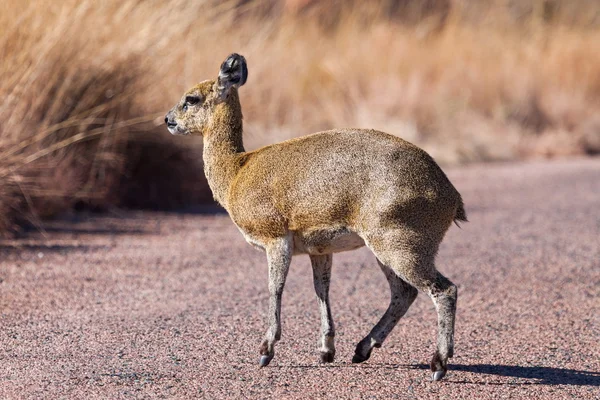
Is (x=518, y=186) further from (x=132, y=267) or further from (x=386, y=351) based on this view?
(x=386, y=351)

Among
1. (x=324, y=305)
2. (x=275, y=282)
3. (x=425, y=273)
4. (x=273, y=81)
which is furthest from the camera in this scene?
(x=273, y=81)

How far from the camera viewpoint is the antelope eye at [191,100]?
254 inches

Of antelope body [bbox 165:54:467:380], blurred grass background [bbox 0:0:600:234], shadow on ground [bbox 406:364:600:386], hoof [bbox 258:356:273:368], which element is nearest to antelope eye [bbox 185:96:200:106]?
antelope body [bbox 165:54:467:380]

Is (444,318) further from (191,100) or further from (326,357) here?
(191,100)

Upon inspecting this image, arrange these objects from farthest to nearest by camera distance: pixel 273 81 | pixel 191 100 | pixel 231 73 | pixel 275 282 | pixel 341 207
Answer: pixel 273 81
pixel 191 100
pixel 231 73
pixel 275 282
pixel 341 207

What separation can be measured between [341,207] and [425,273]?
0.56 metres

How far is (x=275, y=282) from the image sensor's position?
5773mm

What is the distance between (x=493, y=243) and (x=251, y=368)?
4897 millimetres

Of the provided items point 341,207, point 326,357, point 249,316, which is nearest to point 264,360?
point 326,357

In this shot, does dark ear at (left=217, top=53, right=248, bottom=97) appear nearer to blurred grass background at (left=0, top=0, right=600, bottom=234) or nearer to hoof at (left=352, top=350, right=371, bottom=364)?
hoof at (left=352, top=350, right=371, bottom=364)

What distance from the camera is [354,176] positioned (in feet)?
18.5

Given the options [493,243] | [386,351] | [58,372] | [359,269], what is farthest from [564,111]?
[58,372]

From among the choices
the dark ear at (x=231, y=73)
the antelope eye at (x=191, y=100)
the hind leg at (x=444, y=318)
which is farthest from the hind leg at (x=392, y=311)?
the antelope eye at (x=191, y=100)

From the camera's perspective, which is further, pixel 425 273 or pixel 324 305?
pixel 324 305
